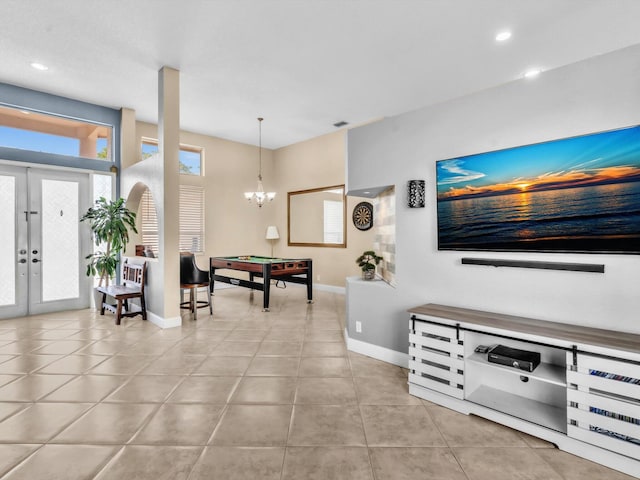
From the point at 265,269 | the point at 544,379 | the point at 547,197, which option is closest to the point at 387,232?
the point at 547,197

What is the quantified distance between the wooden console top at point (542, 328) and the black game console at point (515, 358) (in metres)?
0.19

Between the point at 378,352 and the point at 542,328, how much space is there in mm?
1623

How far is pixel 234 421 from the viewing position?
231 cm

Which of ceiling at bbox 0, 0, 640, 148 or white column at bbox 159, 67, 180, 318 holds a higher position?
ceiling at bbox 0, 0, 640, 148

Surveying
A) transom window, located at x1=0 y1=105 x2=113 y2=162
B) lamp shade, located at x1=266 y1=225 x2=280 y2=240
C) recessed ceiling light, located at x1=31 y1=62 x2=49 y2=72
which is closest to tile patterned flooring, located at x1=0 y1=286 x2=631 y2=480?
transom window, located at x1=0 y1=105 x2=113 y2=162

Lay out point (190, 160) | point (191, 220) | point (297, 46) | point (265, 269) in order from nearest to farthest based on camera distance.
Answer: point (297, 46) → point (265, 269) → point (191, 220) → point (190, 160)

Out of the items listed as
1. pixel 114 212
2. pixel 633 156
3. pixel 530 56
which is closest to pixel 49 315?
pixel 114 212

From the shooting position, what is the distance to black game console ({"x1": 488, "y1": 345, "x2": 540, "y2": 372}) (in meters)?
2.17

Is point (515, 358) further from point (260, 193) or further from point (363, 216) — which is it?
point (260, 193)

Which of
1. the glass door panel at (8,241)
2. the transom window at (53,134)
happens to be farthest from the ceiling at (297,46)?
the glass door panel at (8,241)

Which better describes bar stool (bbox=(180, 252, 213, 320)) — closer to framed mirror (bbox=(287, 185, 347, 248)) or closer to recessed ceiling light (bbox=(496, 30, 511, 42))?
framed mirror (bbox=(287, 185, 347, 248))

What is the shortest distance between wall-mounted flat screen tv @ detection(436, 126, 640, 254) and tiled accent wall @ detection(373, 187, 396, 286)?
0.66 metres

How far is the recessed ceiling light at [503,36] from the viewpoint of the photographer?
3.63 meters

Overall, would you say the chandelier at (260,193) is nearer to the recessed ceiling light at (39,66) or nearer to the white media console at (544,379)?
the recessed ceiling light at (39,66)
